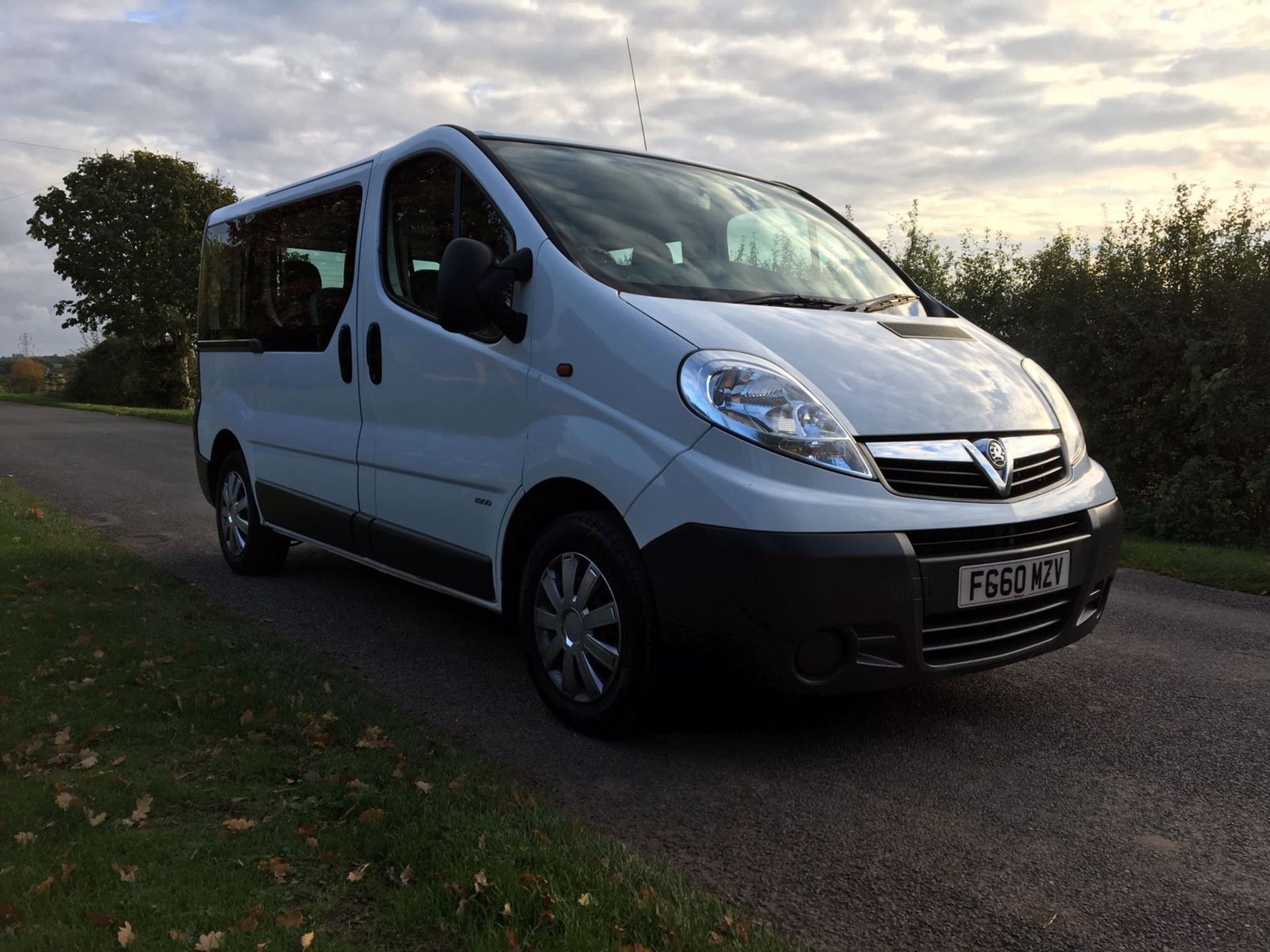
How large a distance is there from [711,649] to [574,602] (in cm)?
63

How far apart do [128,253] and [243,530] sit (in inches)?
1515

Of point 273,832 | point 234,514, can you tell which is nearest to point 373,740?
point 273,832

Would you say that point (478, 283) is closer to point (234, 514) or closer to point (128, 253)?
point (234, 514)

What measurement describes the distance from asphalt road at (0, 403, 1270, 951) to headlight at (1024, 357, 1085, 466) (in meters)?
0.96

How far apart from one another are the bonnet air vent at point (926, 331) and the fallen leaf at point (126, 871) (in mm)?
2913

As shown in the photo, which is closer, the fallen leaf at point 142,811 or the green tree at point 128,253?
the fallen leaf at point 142,811

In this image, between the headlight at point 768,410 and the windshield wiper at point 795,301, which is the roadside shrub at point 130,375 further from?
the headlight at point 768,410

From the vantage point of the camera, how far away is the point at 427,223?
4.60 meters

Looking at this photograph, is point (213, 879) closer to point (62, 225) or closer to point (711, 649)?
point (711, 649)

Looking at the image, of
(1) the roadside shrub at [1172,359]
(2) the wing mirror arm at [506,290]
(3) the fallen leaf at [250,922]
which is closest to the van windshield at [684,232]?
(2) the wing mirror arm at [506,290]

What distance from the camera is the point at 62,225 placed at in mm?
40562

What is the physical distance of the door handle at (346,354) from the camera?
5.04m

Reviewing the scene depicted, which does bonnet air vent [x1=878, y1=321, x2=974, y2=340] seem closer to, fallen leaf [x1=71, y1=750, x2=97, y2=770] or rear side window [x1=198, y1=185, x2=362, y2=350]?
rear side window [x1=198, y1=185, x2=362, y2=350]

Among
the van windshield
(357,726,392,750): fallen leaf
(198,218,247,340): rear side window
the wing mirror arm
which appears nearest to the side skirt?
(357,726,392,750): fallen leaf
